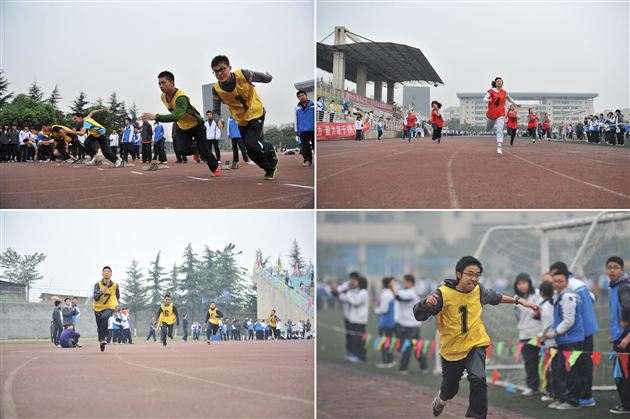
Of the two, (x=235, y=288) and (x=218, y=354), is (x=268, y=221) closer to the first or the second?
(x=235, y=288)

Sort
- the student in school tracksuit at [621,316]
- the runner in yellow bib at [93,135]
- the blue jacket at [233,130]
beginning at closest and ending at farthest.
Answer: the student in school tracksuit at [621,316] < the runner in yellow bib at [93,135] < the blue jacket at [233,130]

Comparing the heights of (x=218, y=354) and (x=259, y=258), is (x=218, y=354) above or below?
below

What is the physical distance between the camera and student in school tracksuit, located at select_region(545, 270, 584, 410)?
5727mm

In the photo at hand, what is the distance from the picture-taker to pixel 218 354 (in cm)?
604

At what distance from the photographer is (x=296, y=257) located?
5.98 metres

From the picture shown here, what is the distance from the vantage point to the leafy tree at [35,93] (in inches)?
261

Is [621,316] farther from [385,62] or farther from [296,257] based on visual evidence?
[385,62]

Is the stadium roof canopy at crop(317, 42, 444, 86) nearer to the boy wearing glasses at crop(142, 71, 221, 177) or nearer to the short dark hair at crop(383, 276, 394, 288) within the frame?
the boy wearing glasses at crop(142, 71, 221, 177)

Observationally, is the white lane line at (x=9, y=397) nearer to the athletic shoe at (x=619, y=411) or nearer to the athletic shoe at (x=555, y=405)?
the athletic shoe at (x=555, y=405)

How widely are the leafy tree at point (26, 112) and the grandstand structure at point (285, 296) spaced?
9.30 feet

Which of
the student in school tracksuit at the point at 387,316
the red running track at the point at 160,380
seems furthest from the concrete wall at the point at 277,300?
the student in school tracksuit at the point at 387,316

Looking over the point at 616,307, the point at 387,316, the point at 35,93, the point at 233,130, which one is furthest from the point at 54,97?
the point at 616,307

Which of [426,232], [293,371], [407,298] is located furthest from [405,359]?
[426,232]

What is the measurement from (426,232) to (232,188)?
3009cm
